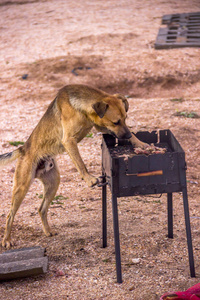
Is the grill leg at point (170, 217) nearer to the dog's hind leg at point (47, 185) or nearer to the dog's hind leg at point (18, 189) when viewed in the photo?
the dog's hind leg at point (47, 185)

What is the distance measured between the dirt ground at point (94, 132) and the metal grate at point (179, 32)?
0.38m

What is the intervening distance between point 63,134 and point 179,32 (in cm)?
1146

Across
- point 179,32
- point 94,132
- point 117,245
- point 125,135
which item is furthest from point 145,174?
point 179,32

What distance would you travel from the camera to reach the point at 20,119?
1091 cm

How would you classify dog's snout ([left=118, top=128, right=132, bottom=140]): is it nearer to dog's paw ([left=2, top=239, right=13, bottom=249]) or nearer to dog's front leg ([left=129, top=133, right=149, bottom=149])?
dog's front leg ([left=129, top=133, right=149, bottom=149])

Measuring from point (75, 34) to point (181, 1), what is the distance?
7061 mm

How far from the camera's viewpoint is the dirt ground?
16.1ft

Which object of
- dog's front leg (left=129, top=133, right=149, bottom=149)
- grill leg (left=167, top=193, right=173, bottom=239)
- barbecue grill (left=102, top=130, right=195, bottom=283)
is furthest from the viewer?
grill leg (left=167, top=193, right=173, bottom=239)

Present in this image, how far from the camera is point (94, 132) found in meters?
9.86

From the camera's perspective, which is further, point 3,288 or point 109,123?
point 109,123

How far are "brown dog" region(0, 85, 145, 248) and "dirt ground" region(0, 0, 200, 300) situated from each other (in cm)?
77

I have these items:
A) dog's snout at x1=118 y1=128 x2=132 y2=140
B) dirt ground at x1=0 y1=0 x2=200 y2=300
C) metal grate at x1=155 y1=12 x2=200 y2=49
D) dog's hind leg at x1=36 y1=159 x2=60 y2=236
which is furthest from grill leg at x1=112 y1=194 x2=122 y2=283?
metal grate at x1=155 y1=12 x2=200 y2=49

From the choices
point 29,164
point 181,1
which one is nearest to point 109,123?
point 29,164

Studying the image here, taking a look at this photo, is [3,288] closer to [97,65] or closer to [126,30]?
[97,65]
